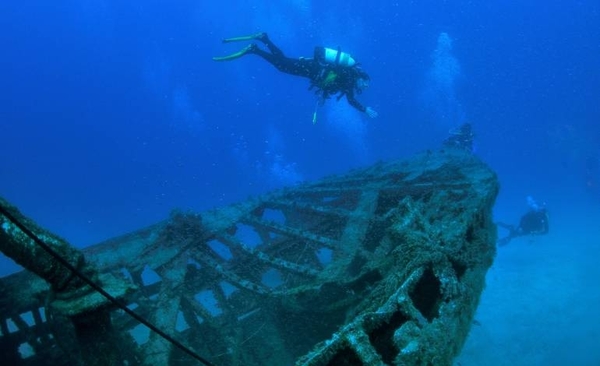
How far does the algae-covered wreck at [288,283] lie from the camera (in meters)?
2.30

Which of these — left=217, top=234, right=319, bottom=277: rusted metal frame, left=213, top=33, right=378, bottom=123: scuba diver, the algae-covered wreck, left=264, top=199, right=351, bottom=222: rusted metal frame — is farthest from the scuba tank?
left=217, top=234, right=319, bottom=277: rusted metal frame

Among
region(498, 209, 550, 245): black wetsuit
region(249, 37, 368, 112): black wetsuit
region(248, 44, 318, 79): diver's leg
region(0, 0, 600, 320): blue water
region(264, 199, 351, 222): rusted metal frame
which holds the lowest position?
region(264, 199, 351, 222): rusted metal frame

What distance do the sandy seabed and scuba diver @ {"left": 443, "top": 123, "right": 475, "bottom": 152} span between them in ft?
16.1

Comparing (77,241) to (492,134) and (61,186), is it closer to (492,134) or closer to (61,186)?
(61,186)

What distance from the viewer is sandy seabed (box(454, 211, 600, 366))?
13102 mm

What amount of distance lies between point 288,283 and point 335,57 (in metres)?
5.23

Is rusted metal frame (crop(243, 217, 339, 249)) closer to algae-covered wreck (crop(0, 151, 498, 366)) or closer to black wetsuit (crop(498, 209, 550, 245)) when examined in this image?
algae-covered wreck (crop(0, 151, 498, 366))

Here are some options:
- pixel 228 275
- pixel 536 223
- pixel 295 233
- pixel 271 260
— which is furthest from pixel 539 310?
pixel 228 275

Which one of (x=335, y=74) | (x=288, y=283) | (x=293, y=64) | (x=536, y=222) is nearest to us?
(x=288, y=283)

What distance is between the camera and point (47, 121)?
127938 millimetres

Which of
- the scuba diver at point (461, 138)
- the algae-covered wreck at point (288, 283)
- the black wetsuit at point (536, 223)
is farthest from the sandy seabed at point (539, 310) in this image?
the algae-covered wreck at point (288, 283)

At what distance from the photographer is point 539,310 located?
16.0m

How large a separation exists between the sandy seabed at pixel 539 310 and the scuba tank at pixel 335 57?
22.5 ft

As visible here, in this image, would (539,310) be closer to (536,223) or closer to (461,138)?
(536,223)
